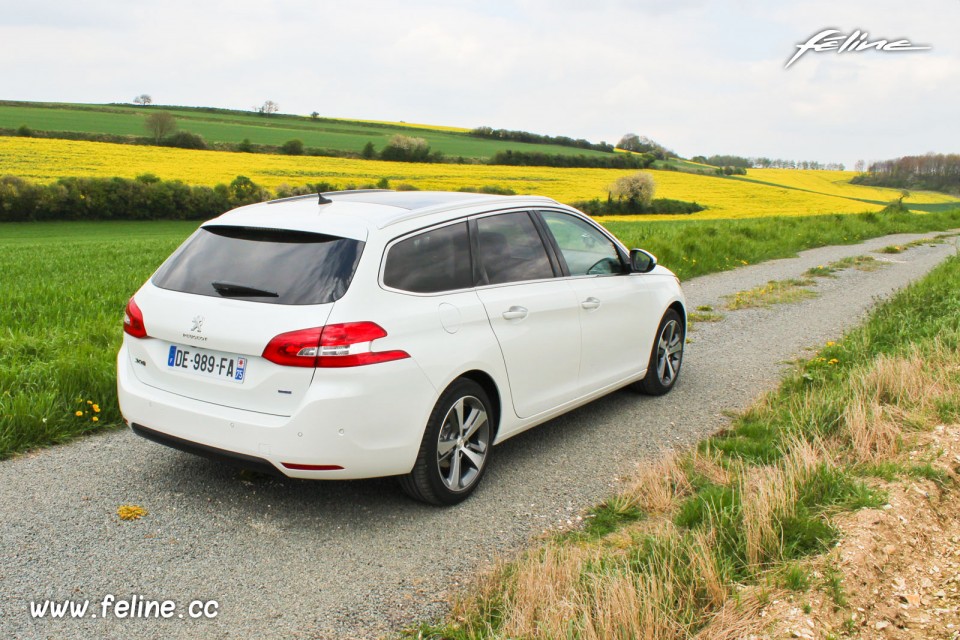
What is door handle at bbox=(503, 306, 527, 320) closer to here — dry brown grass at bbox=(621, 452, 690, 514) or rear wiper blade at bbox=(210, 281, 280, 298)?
dry brown grass at bbox=(621, 452, 690, 514)

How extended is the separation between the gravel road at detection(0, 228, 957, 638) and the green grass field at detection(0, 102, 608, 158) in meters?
54.0

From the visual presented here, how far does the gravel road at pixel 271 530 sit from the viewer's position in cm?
339

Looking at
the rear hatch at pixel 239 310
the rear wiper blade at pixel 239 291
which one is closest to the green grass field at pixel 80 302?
the rear hatch at pixel 239 310

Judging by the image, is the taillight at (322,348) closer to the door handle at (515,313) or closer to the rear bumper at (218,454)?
the rear bumper at (218,454)

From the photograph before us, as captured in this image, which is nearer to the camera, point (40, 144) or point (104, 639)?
point (104, 639)

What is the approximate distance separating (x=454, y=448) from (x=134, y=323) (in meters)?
1.86

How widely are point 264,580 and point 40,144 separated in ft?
166

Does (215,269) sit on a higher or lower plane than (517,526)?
higher

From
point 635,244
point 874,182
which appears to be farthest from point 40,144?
point 874,182

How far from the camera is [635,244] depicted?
15625 millimetres

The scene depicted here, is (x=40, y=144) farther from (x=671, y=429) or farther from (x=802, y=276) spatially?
(x=671, y=429)

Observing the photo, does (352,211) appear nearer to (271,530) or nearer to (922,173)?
(271,530)

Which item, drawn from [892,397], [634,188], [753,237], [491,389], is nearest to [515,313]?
[491,389]

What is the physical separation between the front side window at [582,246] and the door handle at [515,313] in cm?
81
